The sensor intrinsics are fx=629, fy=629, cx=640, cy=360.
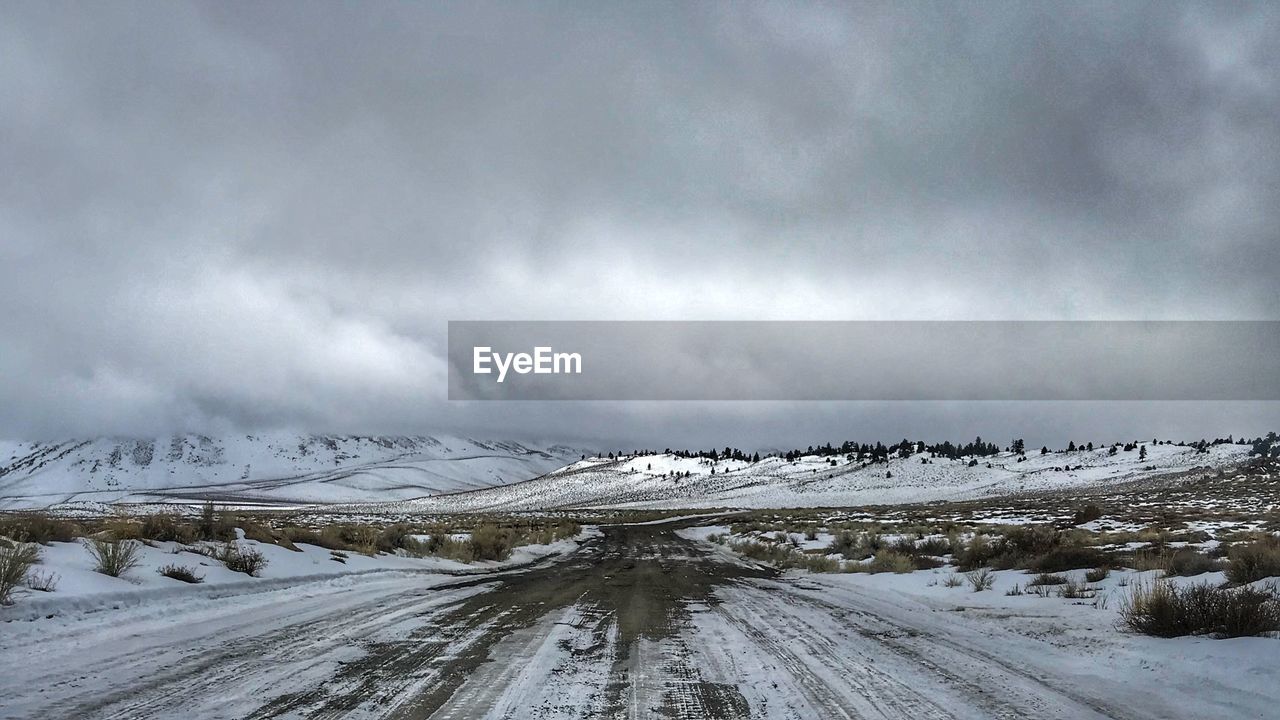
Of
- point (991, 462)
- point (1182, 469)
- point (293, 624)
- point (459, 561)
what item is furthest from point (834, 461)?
point (293, 624)

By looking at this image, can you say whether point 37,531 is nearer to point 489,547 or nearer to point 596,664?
point 596,664

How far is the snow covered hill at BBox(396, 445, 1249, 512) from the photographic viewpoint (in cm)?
10706

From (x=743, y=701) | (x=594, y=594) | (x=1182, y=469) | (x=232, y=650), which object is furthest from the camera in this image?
(x=1182, y=469)

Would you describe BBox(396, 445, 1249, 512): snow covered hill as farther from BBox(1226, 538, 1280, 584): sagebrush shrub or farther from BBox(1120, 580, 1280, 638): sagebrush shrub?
BBox(1120, 580, 1280, 638): sagebrush shrub

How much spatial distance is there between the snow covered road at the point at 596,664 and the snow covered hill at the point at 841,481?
102536 mm

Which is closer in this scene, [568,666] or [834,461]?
[568,666]

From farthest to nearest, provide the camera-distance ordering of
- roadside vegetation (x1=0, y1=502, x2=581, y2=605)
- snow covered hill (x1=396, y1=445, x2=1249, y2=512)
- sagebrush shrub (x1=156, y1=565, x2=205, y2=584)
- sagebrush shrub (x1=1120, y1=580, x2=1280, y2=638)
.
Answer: snow covered hill (x1=396, y1=445, x2=1249, y2=512)
sagebrush shrub (x1=156, y1=565, x2=205, y2=584)
roadside vegetation (x1=0, y1=502, x2=581, y2=605)
sagebrush shrub (x1=1120, y1=580, x2=1280, y2=638)

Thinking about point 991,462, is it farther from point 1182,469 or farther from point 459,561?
point 459,561

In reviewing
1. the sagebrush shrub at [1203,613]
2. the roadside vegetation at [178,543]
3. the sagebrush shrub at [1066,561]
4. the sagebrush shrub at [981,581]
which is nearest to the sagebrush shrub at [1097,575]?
the sagebrush shrub at [1066,561]

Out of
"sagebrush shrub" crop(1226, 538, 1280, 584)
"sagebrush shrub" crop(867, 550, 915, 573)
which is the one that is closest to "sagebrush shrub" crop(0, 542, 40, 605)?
"sagebrush shrub" crop(1226, 538, 1280, 584)

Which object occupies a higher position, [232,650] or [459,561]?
[232,650]

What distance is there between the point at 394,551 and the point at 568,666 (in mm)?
15658

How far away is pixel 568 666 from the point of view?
5.75 metres

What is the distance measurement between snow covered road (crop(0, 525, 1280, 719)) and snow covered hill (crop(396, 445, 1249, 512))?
103 metres
